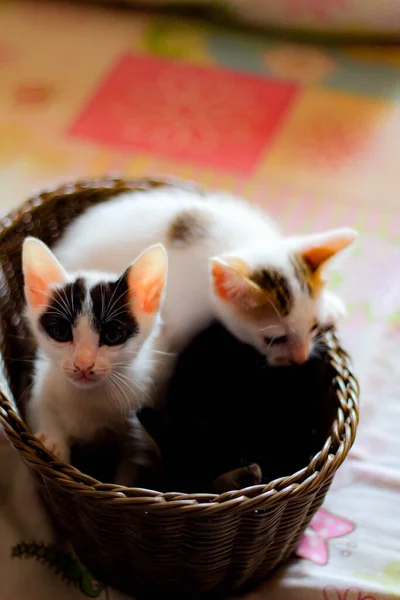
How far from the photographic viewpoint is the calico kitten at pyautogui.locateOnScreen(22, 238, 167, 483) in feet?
2.86

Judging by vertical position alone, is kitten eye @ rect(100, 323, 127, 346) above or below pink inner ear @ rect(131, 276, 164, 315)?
below

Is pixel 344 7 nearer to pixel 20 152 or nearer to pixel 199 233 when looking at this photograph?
pixel 20 152

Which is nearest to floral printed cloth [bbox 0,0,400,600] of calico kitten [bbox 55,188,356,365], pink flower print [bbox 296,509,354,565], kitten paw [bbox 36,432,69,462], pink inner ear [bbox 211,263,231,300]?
pink flower print [bbox 296,509,354,565]

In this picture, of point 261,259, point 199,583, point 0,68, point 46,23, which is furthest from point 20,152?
point 199,583

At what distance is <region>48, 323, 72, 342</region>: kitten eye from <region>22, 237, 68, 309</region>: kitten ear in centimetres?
5

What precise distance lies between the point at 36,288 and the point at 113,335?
0.42 ft

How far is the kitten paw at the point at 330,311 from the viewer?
3.56ft

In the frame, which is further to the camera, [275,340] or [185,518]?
[275,340]

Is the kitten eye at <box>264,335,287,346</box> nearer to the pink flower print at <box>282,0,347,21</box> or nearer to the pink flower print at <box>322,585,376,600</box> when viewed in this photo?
the pink flower print at <box>322,585,376,600</box>

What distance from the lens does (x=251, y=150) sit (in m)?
1.90

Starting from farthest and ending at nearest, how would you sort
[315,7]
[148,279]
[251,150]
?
[315,7]
[251,150]
[148,279]

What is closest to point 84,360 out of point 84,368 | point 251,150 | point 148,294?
point 84,368

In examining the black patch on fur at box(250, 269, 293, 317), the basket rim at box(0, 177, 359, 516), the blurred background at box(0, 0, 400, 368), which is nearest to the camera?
the basket rim at box(0, 177, 359, 516)

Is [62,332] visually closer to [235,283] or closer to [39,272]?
[39,272]
